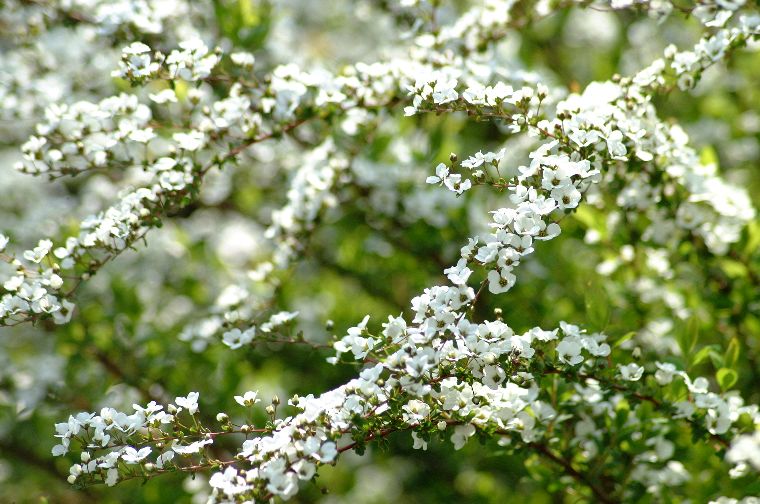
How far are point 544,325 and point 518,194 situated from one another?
4.66 ft

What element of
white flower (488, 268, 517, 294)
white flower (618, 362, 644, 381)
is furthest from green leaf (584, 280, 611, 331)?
white flower (488, 268, 517, 294)

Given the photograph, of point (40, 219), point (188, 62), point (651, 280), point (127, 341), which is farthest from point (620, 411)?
point (40, 219)

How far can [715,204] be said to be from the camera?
3043mm

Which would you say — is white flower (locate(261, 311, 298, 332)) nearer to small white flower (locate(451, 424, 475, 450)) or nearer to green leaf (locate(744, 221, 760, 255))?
small white flower (locate(451, 424, 475, 450))

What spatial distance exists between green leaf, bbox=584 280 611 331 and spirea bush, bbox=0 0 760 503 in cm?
1

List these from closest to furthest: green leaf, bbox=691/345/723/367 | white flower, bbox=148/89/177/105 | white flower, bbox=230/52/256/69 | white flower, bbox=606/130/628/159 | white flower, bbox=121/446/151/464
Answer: white flower, bbox=121/446/151/464 → white flower, bbox=606/130/628/159 → green leaf, bbox=691/345/723/367 → white flower, bbox=148/89/177/105 → white flower, bbox=230/52/256/69

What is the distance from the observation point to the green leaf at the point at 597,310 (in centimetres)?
255

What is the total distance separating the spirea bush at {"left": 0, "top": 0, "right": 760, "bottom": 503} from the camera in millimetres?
2230

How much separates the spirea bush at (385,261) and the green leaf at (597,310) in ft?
0.04

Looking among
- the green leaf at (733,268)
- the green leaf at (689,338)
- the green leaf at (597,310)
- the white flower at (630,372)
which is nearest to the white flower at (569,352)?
the white flower at (630,372)

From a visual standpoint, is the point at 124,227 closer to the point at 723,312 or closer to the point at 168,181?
the point at 168,181

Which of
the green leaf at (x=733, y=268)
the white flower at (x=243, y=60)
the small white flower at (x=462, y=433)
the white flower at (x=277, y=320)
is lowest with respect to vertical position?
the white flower at (x=277, y=320)

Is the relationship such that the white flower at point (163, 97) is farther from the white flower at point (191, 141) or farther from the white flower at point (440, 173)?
the white flower at point (440, 173)

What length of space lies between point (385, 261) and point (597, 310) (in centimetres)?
180
